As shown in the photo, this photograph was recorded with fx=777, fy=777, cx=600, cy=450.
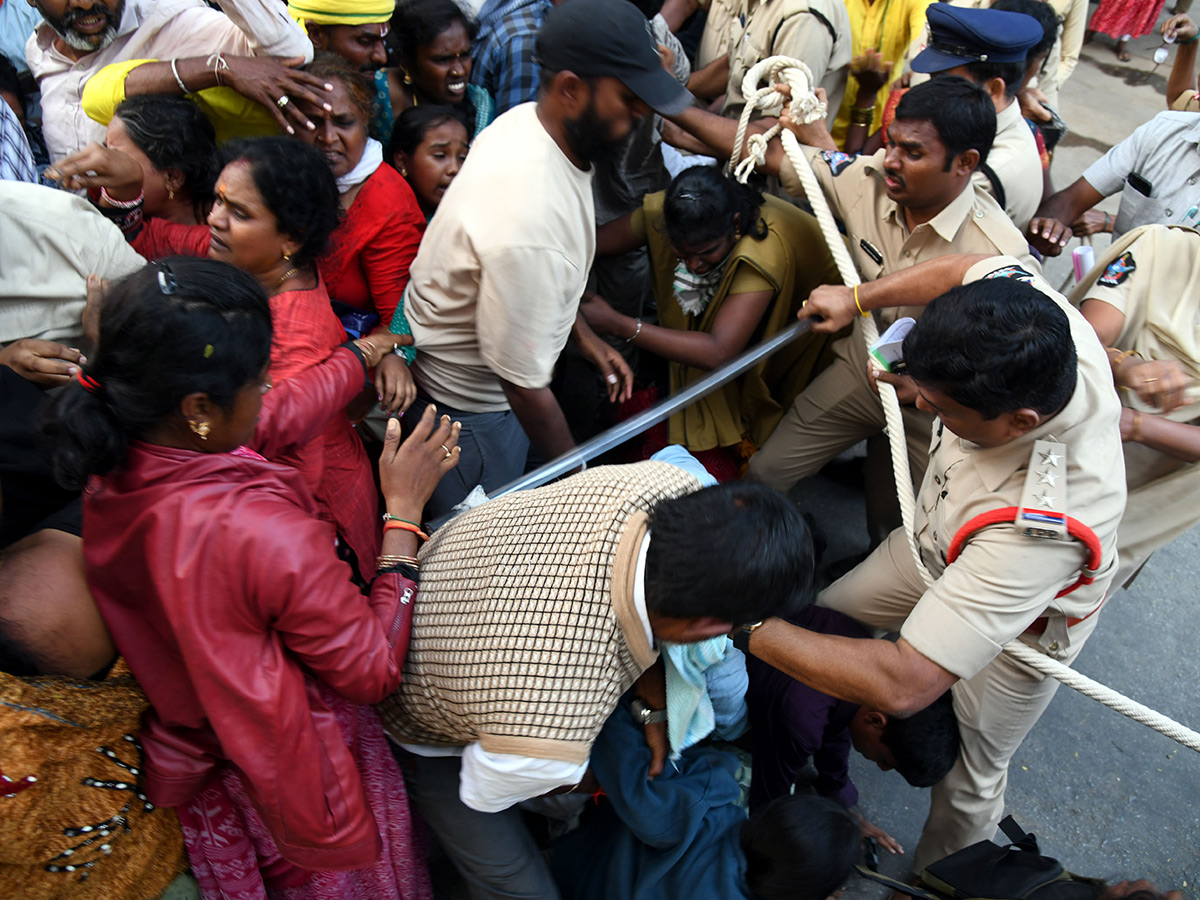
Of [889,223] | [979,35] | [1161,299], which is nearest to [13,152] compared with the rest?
[889,223]

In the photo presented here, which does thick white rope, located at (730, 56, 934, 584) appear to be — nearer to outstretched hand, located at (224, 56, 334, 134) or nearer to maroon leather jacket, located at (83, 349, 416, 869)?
outstretched hand, located at (224, 56, 334, 134)

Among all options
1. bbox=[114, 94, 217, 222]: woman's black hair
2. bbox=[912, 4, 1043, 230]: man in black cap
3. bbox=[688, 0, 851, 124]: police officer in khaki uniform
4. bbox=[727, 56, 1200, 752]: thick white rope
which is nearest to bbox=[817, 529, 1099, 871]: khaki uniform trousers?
bbox=[727, 56, 1200, 752]: thick white rope

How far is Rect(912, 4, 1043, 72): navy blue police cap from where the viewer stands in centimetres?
306

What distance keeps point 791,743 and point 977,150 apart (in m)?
1.95

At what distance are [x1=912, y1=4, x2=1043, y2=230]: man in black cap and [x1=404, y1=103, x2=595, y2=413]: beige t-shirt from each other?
1848 millimetres

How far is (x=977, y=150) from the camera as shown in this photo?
253cm

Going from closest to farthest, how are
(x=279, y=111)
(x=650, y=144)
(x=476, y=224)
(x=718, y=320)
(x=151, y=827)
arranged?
(x=151, y=827) < (x=476, y=224) < (x=279, y=111) < (x=718, y=320) < (x=650, y=144)

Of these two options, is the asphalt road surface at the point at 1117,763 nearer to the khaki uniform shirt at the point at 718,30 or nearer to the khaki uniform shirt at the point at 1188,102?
the khaki uniform shirt at the point at 1188,102

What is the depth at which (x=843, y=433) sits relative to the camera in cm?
319

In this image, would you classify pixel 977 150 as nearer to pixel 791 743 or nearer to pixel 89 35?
pixel 791 743

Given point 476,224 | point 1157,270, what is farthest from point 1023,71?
point 476,224

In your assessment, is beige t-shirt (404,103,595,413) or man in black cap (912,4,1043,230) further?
man in black cap (912,4,1043,230)

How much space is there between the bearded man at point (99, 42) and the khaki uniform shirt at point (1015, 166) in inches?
101

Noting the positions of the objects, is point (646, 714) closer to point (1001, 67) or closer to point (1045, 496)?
point (1045, 496)
